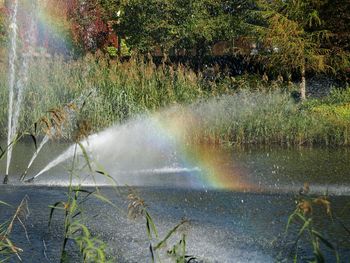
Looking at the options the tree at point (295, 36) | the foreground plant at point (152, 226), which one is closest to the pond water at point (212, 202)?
the foreground plant at point (152, 226)

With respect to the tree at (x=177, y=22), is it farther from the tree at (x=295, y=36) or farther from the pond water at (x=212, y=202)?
the pond water at (x=212, y=202)

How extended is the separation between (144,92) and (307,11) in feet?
26.0

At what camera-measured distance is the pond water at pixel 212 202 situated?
6.25 m

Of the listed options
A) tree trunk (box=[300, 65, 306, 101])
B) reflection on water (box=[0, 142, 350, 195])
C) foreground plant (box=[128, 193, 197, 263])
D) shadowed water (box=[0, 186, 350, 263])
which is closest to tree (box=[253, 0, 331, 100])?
tree trunk (box=[300, 65, 306, 101])

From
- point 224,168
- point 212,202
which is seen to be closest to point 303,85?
point 224,168

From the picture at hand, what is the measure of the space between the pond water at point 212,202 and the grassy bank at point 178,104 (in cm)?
68

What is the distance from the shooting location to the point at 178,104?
15109mm

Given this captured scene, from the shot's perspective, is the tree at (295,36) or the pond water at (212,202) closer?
the pond water at (212,202)

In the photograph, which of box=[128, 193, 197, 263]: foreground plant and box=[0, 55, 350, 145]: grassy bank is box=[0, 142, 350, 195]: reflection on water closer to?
box=[0, 55, 350, 145]: grassy bank

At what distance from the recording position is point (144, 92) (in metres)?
15.5

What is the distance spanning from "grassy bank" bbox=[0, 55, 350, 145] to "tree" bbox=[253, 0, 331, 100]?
3.96 metres

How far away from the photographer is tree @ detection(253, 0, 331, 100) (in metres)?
20.4

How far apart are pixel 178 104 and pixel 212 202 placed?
6752 millimetres

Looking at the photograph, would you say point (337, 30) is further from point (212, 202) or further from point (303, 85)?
point (212, 202)
